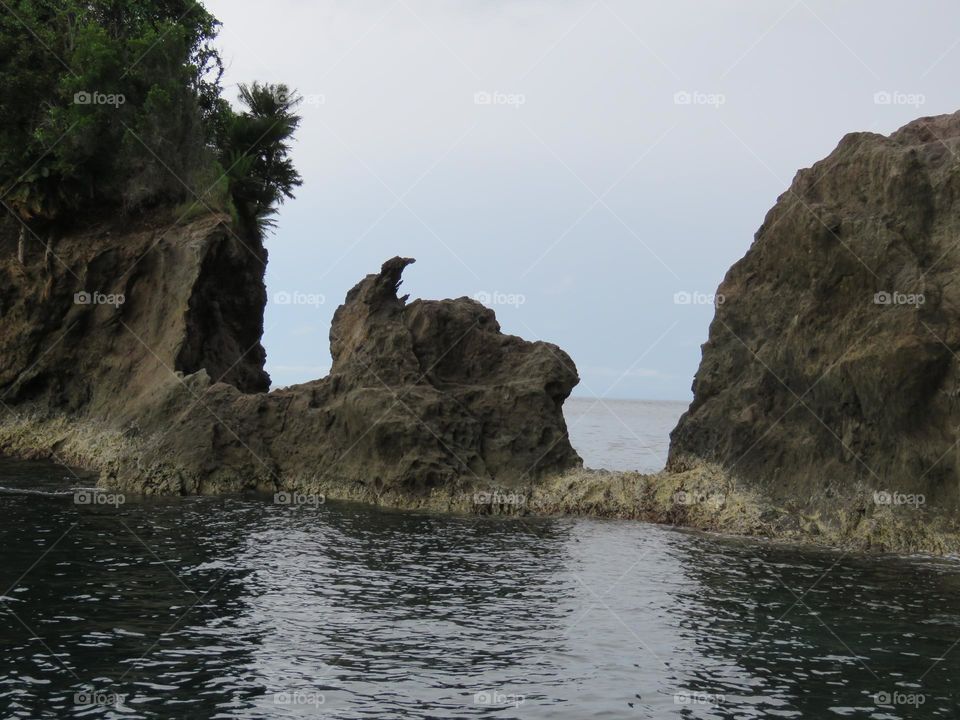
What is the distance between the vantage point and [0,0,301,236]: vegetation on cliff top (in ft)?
141

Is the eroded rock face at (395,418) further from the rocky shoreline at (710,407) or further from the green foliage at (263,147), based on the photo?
the green foliage at (263,147)

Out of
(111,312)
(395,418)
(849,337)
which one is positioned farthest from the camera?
(111,312)

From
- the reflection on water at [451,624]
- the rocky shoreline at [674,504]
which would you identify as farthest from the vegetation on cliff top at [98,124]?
the reflection on water at [451,624]

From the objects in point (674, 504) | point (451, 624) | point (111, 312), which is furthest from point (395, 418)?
point (111, 312)

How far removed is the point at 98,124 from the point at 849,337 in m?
33.4

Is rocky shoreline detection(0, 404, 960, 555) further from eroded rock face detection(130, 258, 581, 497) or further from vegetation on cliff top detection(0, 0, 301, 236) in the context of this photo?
vegetation on cliff top detection(0, 0, 301, 236)

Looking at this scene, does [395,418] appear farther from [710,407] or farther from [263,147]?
[263,147]

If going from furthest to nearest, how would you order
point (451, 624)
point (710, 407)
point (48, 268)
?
1. point (48, 268)
2. point (710, 407)
3. point (451, 624)

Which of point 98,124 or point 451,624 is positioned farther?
point 98,124

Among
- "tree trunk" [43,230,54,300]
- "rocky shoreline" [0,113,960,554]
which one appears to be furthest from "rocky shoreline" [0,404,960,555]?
"tree trunk" [43,230,54,300]

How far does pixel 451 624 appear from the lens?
53.4 feet

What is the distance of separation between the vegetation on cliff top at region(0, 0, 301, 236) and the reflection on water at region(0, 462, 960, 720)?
22.8m

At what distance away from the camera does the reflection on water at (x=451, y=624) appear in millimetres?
12711

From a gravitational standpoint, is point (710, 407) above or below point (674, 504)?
above
